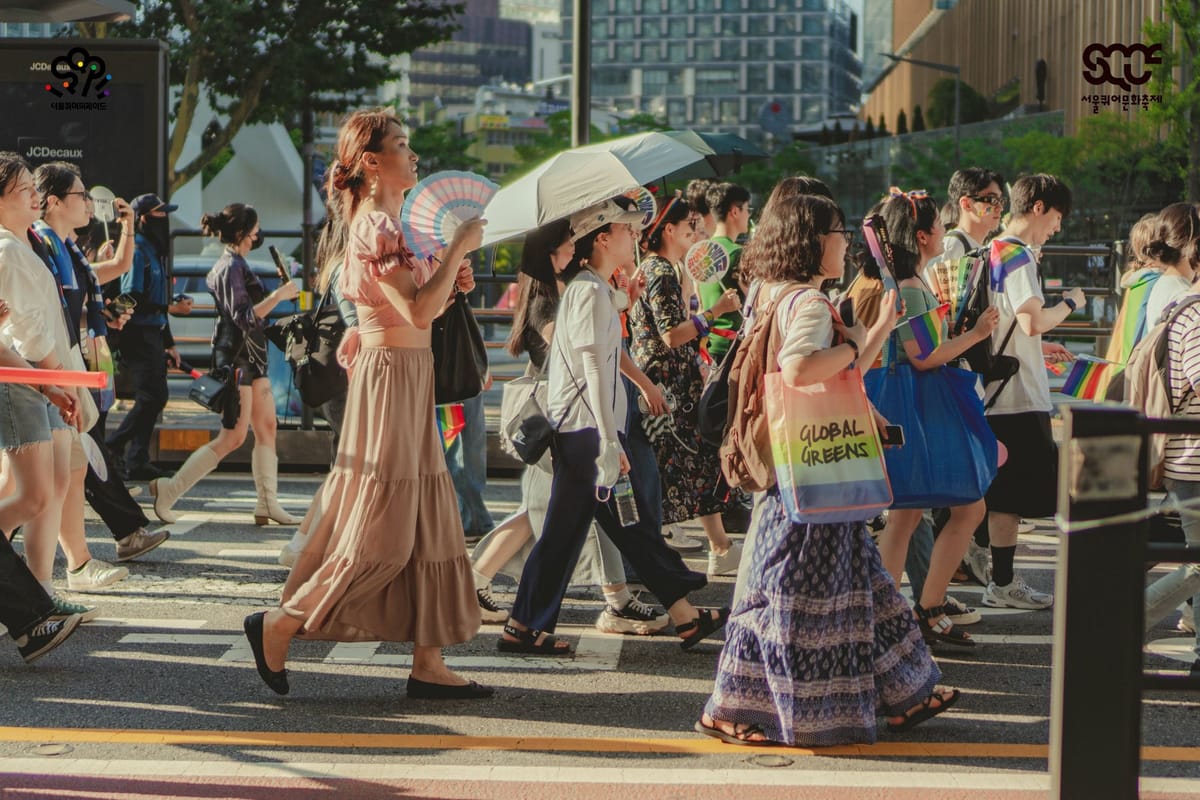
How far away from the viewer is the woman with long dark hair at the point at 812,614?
4.57 m

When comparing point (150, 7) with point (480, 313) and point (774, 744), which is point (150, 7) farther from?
point (774, 744)

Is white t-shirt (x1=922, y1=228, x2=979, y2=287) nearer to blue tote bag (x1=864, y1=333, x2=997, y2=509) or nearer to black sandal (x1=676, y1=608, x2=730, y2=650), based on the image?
blue tote bag (x1=864, y1=333, x2=997, y2=509)

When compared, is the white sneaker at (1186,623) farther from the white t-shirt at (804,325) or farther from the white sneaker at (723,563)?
the white t-shirt at (804,325)

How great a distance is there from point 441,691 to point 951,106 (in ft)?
240

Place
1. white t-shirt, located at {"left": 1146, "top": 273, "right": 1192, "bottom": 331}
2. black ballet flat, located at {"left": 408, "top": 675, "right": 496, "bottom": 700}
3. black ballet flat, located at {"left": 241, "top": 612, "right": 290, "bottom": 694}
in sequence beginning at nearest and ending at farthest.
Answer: black ballet flat, located at {"left": 241, "top": 612, "right": 290, "bottom": 694}, black ballet flat, located at {"left": 408, "top": 675, "right": 496, "bottom": 700}, white t-shirt, located at {"left": 1146, "top": 273, "right": 1192, "bottom": 331}

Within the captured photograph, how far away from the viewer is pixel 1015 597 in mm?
6852

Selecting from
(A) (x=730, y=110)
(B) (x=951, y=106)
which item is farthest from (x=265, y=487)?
(A) (x=730, y=110)

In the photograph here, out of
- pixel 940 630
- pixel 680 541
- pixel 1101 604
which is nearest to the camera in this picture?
pixel 1101 604

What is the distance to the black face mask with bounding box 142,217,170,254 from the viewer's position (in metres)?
10.3

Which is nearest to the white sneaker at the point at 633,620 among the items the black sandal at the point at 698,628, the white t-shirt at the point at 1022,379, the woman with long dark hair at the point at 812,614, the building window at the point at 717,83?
the black sandal at the point at 698,628

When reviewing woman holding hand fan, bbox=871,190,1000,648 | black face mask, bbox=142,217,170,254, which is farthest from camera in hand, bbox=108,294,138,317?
woman holding hand fan, bbox=871,190,1000,648

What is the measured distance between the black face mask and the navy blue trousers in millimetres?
5478

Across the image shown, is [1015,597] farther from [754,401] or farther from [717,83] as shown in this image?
[717,83]

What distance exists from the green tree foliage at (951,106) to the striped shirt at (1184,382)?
6769 cm
